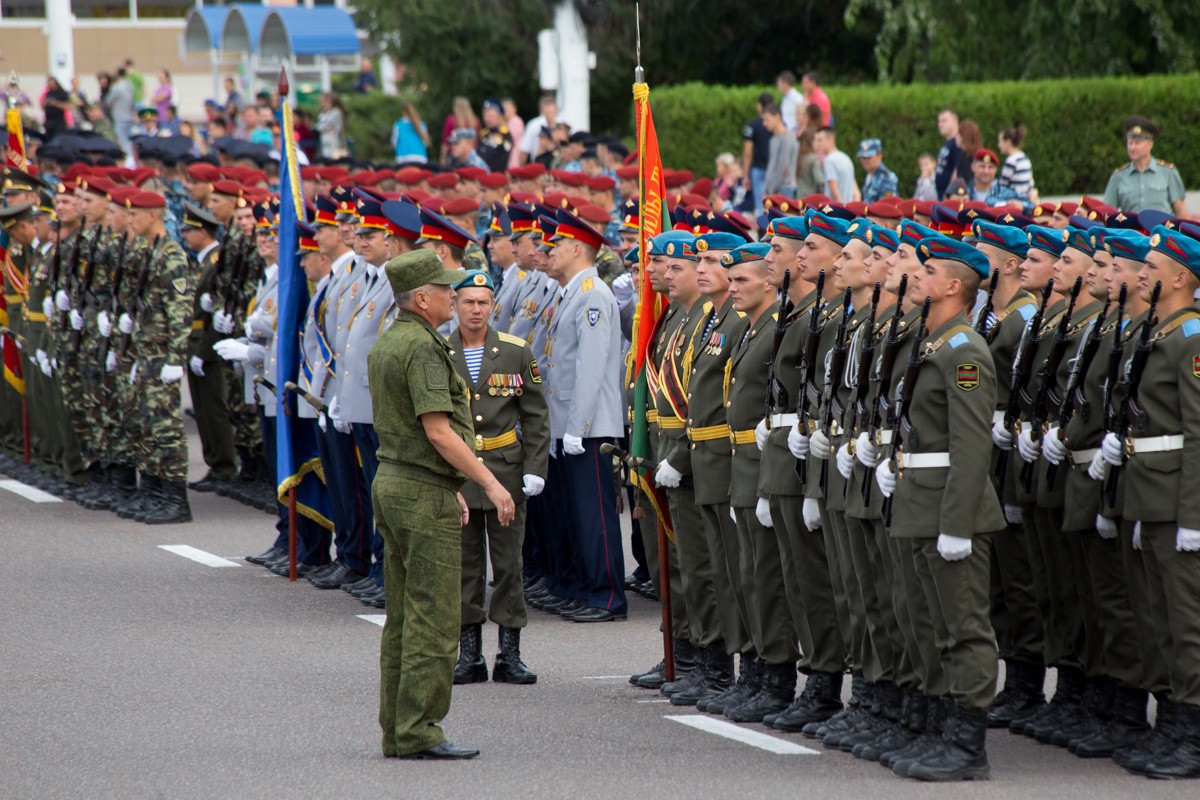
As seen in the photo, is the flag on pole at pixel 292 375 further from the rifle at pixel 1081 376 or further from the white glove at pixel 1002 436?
the rifle at pixel 1081 376

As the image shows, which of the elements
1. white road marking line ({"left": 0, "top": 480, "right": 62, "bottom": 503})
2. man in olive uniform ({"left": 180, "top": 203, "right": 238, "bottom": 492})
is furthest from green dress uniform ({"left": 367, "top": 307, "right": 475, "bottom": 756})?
white road marking line ({"left": 0, "top": 480, "right": 62, "bottom": 503})

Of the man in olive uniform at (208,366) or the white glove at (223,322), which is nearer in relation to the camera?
the white glove at (223,322)

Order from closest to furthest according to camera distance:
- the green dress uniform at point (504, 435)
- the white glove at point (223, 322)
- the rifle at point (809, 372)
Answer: the rifle at point (809, 372) < the green dress uniform at point (504, 435) < the white glove at point (223, 322)

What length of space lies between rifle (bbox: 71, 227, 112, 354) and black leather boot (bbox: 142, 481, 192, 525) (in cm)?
164

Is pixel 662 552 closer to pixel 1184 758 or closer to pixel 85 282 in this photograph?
pixel 1184 758

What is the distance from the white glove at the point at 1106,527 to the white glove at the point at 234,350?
699cm

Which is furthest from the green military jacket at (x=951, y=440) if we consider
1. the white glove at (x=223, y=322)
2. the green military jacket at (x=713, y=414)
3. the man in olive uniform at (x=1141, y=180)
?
the man in olive uniform at (x=1141, y=180)

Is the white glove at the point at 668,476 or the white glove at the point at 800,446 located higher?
the white glove at the point at 800,446

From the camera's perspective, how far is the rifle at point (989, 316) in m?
8.22

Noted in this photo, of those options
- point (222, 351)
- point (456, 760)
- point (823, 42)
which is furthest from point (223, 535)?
point (823, 42)

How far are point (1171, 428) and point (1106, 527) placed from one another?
495mm

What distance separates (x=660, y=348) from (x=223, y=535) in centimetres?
518

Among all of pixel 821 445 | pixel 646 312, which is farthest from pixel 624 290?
pixel 821 445

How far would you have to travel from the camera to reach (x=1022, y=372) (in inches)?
310
